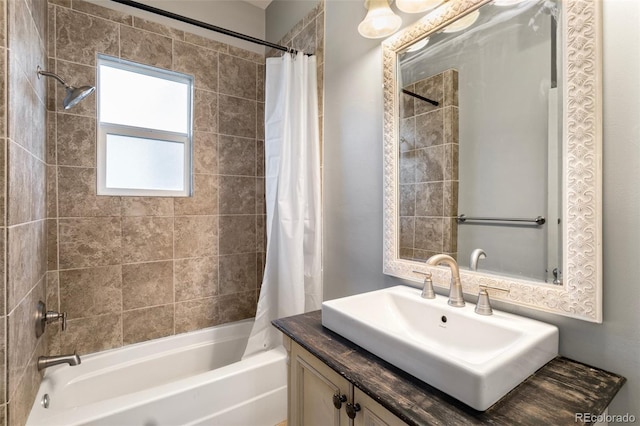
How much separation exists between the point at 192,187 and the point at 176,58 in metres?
0.87

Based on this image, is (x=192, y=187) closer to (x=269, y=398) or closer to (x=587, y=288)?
(x=269, y=398)

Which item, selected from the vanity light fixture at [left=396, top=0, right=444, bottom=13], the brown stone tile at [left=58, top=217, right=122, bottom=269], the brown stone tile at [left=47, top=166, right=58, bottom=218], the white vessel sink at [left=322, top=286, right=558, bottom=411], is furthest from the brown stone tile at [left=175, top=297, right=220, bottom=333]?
the vanity light fixture at [left=396, top=0, right=444, bottom=13]

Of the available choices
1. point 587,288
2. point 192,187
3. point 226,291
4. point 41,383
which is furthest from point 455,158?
point 41,383

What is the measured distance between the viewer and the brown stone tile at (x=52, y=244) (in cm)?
165

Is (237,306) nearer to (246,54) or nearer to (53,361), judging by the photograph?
(53,361)

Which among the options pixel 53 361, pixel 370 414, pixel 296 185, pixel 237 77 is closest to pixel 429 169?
pixel 296 185

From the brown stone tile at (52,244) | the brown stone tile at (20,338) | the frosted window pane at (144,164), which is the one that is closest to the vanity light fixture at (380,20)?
the frosted window pane at (144,164)

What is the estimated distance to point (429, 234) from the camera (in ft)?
3.99

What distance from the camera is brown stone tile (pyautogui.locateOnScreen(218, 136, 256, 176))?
2.18 meters

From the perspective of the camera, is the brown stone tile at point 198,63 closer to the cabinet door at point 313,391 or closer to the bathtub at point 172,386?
the bathtub at point 172,386

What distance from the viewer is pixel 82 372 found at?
167 cm

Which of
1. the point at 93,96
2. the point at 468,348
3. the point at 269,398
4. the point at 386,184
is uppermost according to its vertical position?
the point at 93,96

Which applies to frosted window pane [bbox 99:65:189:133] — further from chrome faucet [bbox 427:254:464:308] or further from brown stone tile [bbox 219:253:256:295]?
chrome faucet [bbox 427:254:464:308]

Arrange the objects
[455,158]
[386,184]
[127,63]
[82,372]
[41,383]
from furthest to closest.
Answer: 1. [127,63]
2. [82,372]
3. [41,383]
4. [386,184]
5. [455,158]
